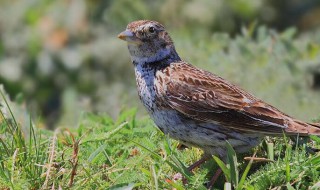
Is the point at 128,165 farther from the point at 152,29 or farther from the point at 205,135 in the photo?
the point at 152,29

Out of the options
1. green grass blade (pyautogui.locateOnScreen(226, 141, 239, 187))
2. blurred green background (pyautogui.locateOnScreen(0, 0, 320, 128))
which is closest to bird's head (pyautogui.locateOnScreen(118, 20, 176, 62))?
green grass blade (pyautogui.locateOnScreen(226, 141, 239, 187))

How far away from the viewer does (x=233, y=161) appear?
488 cm

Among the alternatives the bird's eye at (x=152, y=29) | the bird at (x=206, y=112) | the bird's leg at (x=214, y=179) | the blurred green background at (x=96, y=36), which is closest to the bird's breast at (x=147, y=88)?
the bird at (x=206, y=112)

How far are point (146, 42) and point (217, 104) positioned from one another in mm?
807

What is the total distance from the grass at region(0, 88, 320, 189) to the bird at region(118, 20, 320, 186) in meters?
0.10

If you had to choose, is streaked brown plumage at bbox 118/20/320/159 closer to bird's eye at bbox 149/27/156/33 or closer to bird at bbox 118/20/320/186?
bird at bbox 118/20/320/186

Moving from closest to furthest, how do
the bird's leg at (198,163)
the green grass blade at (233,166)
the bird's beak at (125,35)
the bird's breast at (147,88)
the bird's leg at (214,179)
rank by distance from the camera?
the green grass blade at (233,166) < the bird's leg at (214,179) < the bird's leg at (198,163) < the bird's breast at (147,88) < the bird's beak at (125,35)

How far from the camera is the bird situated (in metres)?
5.39

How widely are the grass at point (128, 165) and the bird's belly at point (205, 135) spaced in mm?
83

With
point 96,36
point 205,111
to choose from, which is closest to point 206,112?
point 205,111

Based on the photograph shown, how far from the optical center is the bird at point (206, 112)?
5.39 m

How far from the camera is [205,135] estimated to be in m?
5.38

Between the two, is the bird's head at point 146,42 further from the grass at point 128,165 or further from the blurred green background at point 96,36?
the blurred green background at point 96,36

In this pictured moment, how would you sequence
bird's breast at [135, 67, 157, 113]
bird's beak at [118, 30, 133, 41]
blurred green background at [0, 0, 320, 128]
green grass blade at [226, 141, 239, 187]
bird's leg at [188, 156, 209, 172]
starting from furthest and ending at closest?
blurred green background at [0, 0, 320, 128]
bird's beak at [118, 30, 133, 41]
bird's breast at [135, 67, 157, 113]
bird's leg at [188, 156, 209, 172]
green grass blade at [226, 141, 239, 187]
